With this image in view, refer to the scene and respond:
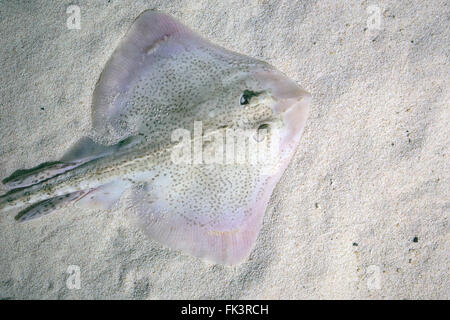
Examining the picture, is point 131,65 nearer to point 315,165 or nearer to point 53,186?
point 53,186

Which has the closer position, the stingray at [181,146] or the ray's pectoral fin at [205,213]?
the stingray at [181,146]

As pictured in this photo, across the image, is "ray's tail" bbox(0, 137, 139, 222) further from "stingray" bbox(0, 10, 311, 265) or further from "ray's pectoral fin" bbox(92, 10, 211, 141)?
"ray's pectoral fin" bbox(92, 10, 211, 141)

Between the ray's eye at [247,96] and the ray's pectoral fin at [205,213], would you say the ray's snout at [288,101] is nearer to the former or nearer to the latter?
the ray's eye at [247,96]

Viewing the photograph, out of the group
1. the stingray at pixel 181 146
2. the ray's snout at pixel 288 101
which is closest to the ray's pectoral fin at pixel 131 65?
the stingray at pixel 181 146

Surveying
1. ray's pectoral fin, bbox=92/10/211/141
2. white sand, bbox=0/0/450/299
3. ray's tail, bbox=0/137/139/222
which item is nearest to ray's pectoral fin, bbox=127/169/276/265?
white sand, bbox=0/0/450/299

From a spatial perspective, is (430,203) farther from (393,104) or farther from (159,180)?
(159,180)

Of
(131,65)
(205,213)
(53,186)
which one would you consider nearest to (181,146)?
(205,213)

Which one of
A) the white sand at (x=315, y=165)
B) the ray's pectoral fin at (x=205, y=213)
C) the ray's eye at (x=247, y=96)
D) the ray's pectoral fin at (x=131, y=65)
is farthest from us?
the white sand at (x=315, y=165)
